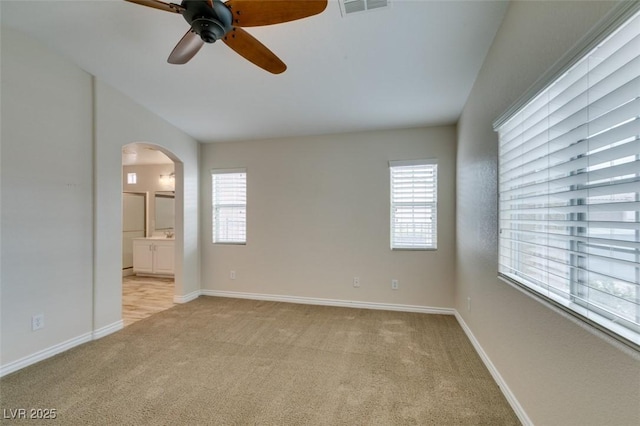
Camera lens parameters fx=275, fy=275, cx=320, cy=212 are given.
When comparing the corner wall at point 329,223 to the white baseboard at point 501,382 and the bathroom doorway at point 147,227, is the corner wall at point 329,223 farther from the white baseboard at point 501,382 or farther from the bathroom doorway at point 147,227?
the bathroom doorway at point 147,227

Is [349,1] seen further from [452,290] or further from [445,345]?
[452,290]

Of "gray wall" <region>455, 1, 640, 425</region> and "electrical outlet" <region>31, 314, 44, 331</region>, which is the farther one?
"electrical outlet" <region>31, 314, 44, 331</region>

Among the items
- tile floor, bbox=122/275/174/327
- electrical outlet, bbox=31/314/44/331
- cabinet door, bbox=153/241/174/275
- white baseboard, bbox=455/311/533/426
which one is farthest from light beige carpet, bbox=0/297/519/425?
cabinet door, bbox=153/241/174/275

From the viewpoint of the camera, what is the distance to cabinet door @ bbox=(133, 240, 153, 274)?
5703 millimetres

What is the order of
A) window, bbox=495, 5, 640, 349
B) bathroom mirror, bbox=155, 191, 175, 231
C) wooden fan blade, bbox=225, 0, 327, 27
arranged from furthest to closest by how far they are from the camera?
bathroom mirror, bbox=155, 191, 175, 231, wooden fan blade, bbox=225, 0, 327, 27, window, bbox=495, 5, 640, 349

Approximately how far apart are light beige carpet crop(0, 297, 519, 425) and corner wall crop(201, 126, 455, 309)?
2.29 feet

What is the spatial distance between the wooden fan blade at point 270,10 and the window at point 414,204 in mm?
2554

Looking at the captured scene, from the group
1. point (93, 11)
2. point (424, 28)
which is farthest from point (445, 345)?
point (93, 11)

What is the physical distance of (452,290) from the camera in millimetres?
3586

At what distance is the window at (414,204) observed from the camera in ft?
12.0

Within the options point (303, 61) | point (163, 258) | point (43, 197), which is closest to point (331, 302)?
point (303, 61)

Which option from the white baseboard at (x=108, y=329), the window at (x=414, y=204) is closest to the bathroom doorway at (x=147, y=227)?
the white baseboard at (x=108, y=329)

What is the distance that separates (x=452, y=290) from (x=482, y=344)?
119 centimetres

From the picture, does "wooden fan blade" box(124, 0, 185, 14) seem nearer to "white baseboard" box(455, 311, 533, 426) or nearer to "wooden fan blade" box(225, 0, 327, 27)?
"wooden fan blade" box(225, 0, 327, 27)
